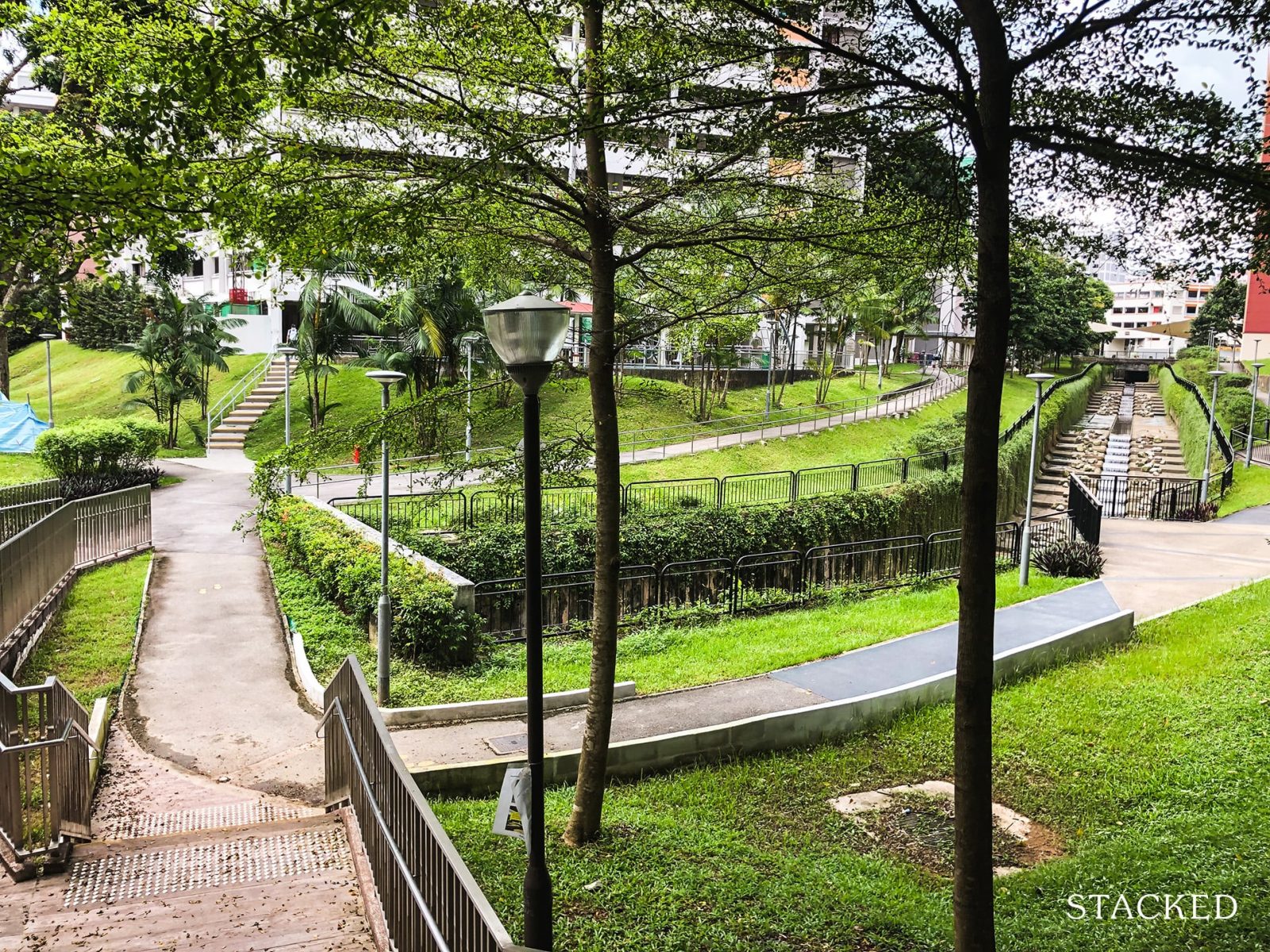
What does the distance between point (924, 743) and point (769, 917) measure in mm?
4823

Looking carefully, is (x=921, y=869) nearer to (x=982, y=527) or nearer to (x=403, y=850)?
(x=982, y=527)

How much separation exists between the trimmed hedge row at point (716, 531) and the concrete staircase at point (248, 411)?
52.3 feet

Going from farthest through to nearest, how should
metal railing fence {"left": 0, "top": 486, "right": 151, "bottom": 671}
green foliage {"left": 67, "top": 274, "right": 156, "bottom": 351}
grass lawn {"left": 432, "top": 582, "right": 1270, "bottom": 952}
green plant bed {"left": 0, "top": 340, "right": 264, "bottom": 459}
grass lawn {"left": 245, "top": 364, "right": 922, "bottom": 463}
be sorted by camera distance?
green foliage {"left": 67, "top": 274, "right": 156, "bottom": 351} < green plant bed {"left": 0, "top": 340, "right": 264, "bottom": 459} < grass lawn {"left": 245, "top": 364, "right": 922, "bottom": 463} < metal railing fence {"left": 0, "top": 486, "right": 151, "bottom": 671} < grass lawn {"left": 432, "top": 582, "right": 1270, "bottom": 952}

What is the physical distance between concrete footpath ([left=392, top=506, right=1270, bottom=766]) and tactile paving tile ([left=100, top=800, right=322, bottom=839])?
1.41m

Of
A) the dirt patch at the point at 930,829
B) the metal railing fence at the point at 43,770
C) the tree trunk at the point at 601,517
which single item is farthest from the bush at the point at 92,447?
the dirt patch at the point at 930,829

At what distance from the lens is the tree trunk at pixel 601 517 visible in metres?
7.77

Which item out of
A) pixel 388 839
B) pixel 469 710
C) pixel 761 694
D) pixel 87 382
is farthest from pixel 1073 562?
pixel 87 382

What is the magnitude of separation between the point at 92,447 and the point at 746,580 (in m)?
15.2

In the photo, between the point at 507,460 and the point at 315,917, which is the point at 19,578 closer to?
the point at 507,460

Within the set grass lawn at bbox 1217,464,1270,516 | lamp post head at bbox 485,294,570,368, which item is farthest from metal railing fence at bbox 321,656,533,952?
grass lawn at bbox 1217,464,1270,516

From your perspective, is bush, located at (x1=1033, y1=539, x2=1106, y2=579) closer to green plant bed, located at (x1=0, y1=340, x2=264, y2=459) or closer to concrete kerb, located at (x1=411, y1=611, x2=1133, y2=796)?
concrete kerb, located at (x1=411, y1=611, x2=1133, y2=796)

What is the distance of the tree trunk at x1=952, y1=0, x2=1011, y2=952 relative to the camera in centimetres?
537

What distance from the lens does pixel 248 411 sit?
1335 inches

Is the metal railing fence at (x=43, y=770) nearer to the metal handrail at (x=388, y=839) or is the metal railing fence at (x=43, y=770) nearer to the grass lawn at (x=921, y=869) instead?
the metal handrail at (x=388, y=839)
